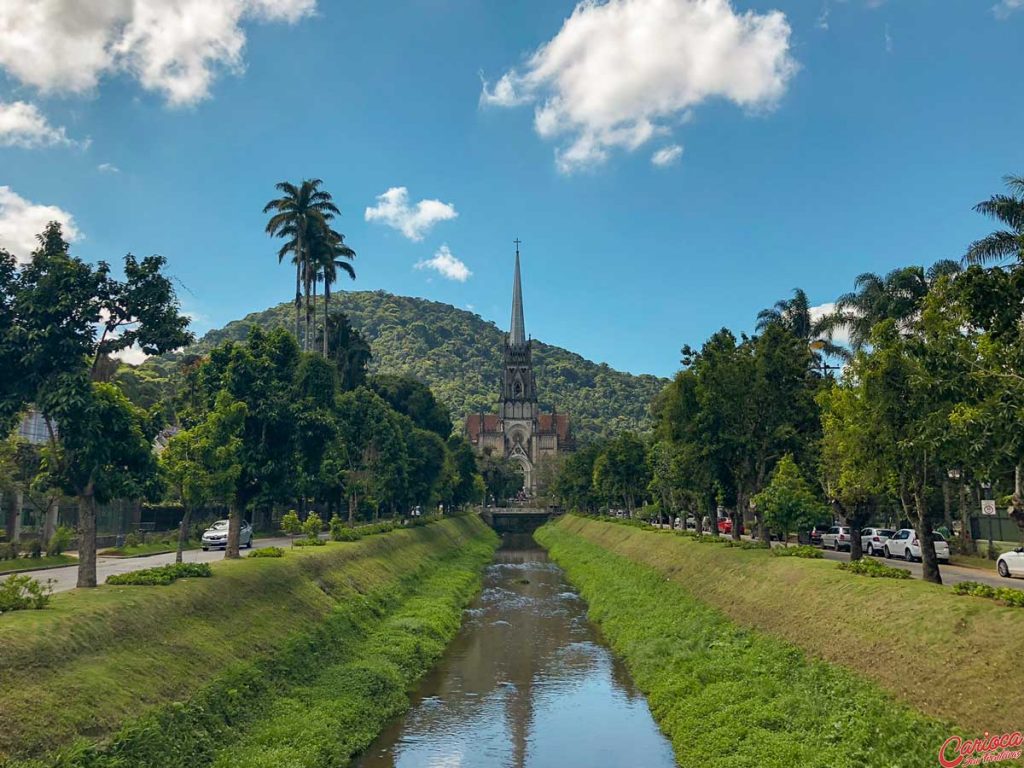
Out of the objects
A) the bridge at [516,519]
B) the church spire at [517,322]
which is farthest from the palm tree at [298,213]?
the church spire at [517,322]

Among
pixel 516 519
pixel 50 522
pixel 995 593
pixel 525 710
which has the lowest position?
pixel 516 519

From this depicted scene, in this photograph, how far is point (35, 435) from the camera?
6353 cm

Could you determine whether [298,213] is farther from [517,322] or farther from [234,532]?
[517,322]

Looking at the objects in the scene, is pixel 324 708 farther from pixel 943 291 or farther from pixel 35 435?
pixel 35 435

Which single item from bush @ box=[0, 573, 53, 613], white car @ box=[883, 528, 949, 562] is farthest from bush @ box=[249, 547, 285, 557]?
white car @ box=[883, 528, 949, 562]

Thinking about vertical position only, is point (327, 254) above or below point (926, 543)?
above

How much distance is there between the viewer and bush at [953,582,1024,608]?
56.3 ft

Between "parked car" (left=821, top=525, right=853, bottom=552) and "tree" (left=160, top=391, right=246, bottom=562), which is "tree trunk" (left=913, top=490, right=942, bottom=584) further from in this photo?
"tree" (left=160, top=391, right=246, bottom=562)

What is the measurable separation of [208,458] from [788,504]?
26387mm

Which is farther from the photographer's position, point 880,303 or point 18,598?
point 880,303

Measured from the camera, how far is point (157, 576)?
22.9m

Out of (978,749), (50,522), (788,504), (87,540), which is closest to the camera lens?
(978,749)

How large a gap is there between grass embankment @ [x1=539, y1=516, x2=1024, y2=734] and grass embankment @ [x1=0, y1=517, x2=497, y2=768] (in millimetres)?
13305

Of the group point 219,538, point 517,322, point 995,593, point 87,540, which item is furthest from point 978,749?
point 517,322
